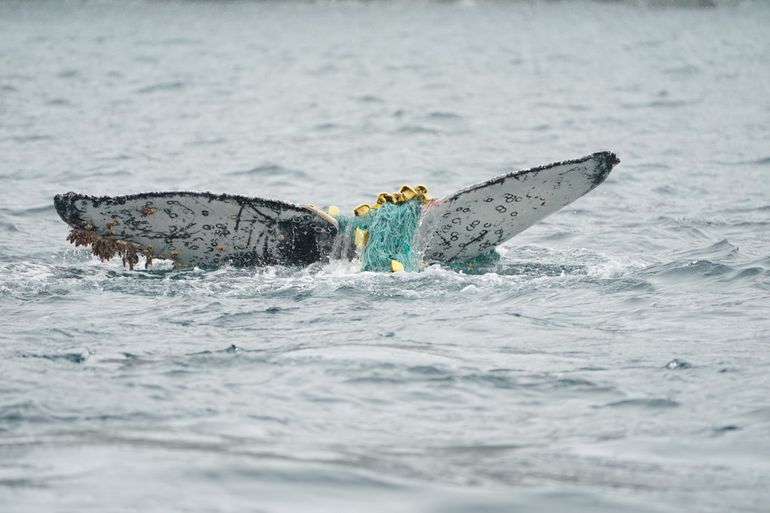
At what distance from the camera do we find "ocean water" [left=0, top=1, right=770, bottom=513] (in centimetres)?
654

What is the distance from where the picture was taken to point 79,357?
8.52 m

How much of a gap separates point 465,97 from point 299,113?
488cm

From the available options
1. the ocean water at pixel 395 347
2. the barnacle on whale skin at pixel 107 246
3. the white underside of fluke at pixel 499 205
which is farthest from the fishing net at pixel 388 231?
the barnacle on whale skin at pixel 107 246

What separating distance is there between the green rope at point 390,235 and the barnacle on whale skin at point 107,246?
6.36 feet

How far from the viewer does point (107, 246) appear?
1105cm

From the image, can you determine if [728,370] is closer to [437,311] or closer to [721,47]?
[437,311]

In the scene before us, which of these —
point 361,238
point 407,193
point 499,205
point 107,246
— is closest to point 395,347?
point 361,238

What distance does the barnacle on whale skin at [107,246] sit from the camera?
36.0ft

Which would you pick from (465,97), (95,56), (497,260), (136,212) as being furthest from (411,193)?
(95,56)

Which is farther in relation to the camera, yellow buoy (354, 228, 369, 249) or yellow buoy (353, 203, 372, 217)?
yellow buoy (353, 203, 372, 217)

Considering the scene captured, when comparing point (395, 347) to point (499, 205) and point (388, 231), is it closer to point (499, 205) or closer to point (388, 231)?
point (388, 231)

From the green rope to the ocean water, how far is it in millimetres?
288

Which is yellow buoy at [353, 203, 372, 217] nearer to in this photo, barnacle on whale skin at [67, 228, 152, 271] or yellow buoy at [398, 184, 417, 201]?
yellow buoy at [398, 184, 417, 201]

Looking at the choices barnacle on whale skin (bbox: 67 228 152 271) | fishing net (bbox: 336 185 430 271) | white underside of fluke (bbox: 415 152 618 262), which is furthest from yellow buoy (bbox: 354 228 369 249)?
barnacle on whale skin (bbox: 67 228 152 271)
